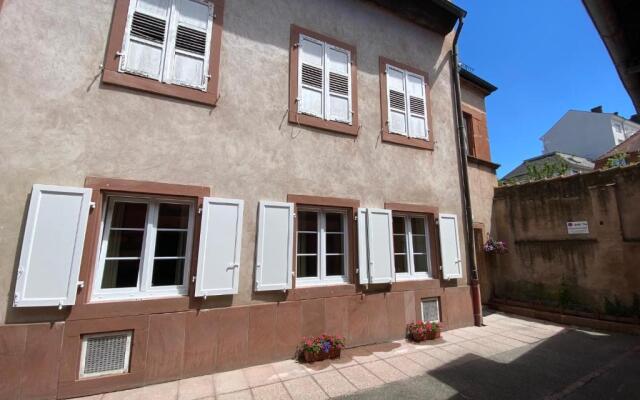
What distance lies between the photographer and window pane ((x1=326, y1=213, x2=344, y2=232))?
5.40 meters

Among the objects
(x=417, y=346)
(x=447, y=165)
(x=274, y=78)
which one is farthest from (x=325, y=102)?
(x=417, y=346)

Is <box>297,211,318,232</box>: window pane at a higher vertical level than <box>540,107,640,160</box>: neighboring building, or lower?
lower

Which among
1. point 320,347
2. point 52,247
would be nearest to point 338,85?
point 320,347

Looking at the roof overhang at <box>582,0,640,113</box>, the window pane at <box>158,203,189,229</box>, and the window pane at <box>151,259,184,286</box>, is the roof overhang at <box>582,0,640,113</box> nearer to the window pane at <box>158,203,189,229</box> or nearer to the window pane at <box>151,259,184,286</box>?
the window pane at <box>158,203,189,229</box>

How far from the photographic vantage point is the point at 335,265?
536cm

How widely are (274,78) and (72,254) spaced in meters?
3.80

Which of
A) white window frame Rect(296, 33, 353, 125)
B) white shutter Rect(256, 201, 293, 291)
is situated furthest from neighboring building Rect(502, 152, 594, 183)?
white shutter Rect(256, 201, 293, 291)

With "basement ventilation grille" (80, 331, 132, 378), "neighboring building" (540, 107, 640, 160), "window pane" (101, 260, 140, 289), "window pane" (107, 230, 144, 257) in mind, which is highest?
"neighboring building" (540, 107, 640, 160)

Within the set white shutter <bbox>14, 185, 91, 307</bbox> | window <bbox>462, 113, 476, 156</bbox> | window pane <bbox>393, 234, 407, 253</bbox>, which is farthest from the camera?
window <bbox>462, 113, 476, 156</bbox>

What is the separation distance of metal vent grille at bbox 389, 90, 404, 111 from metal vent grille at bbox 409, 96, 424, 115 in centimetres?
26

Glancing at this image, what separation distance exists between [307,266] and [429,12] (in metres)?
6.48

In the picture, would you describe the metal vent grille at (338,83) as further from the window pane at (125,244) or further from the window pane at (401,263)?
the window pane at (125,244)

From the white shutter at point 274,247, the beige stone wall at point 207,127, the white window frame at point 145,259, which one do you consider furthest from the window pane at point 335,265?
the white window frame at point 145,259

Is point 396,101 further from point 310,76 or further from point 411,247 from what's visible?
point 411,247
